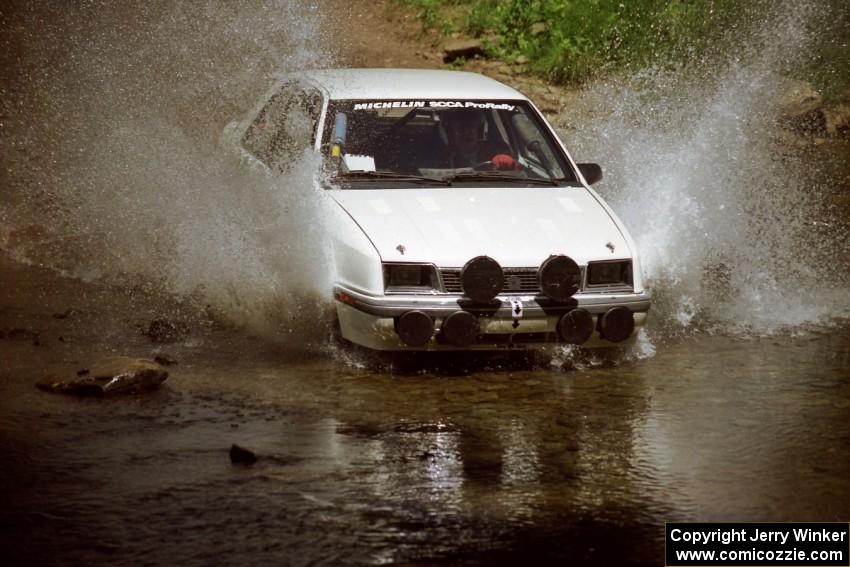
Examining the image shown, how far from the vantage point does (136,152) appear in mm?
11609

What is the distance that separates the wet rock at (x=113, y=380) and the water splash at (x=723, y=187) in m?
3.51

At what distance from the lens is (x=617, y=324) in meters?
7.12

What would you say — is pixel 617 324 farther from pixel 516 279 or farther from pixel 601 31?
pixel 601 31

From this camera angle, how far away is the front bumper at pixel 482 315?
22.6 ft

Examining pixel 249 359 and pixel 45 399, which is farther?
pixel 249 359

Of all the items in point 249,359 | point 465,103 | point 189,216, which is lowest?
point 249,359

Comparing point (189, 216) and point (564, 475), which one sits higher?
point (189, 216)

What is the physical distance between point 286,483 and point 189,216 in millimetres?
4480

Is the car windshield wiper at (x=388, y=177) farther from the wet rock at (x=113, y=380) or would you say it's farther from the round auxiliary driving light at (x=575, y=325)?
the wet rock at (x=113, y=380)

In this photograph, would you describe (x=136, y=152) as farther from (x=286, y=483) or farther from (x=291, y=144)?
(x=286, y=483)

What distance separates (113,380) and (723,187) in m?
7.05

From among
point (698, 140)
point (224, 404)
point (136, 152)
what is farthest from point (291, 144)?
point (698, 140)

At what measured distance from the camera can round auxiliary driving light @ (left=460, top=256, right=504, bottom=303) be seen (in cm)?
686

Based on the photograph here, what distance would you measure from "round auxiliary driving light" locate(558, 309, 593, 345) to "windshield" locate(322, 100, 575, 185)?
138cm
